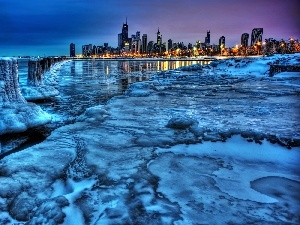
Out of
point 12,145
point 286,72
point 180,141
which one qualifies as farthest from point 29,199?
point 286,72

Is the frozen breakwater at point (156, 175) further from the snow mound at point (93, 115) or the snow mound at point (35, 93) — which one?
the snow mound at point (35, 93)

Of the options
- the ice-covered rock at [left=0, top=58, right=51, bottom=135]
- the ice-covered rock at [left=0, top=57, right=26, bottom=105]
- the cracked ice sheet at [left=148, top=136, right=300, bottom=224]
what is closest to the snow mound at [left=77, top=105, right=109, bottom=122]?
the ice-covered rock at [left=0, top=58, right=51, bottom=135]

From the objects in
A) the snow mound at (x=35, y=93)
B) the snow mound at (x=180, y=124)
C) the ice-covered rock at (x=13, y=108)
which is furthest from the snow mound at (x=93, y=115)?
the snow mound at (x=35, y=93)

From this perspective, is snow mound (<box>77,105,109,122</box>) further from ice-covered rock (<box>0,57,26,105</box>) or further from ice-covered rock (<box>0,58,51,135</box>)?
ice-covered rock (<box>0,57,26,105</box>)

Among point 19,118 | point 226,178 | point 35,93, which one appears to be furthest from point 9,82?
point 226,178

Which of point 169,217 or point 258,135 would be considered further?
point 258,135

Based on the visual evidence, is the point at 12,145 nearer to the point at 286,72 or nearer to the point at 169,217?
the point at 169,217
